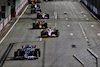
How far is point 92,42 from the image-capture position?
27.5 m

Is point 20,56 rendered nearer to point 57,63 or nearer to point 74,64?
point 57,63

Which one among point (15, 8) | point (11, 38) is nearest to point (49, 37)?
A: point (11, 38)

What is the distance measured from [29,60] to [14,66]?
1947mm

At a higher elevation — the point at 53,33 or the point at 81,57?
the point at 81,57

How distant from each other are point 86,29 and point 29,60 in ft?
50.5

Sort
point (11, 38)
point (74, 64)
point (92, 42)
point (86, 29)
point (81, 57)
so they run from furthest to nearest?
point (86, 29), point (11, 38), point (92, 42), point (74, 64), point (81, 57)

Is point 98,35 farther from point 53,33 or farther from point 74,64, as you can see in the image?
point 74,64

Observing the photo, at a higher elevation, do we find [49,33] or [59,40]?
[49,33]

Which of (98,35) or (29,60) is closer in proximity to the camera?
(29,60)

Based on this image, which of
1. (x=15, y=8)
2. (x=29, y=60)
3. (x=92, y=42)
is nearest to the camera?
(x=29, y=60)

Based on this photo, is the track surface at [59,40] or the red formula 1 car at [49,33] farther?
the red formula 1 car at [49,33]

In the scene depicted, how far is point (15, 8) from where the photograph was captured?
4594 cm

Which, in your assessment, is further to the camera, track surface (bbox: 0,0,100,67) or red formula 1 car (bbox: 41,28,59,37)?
red formula 1 car (bbox: 41,28,59,37)

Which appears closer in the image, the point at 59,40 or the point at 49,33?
the point at 59,40
